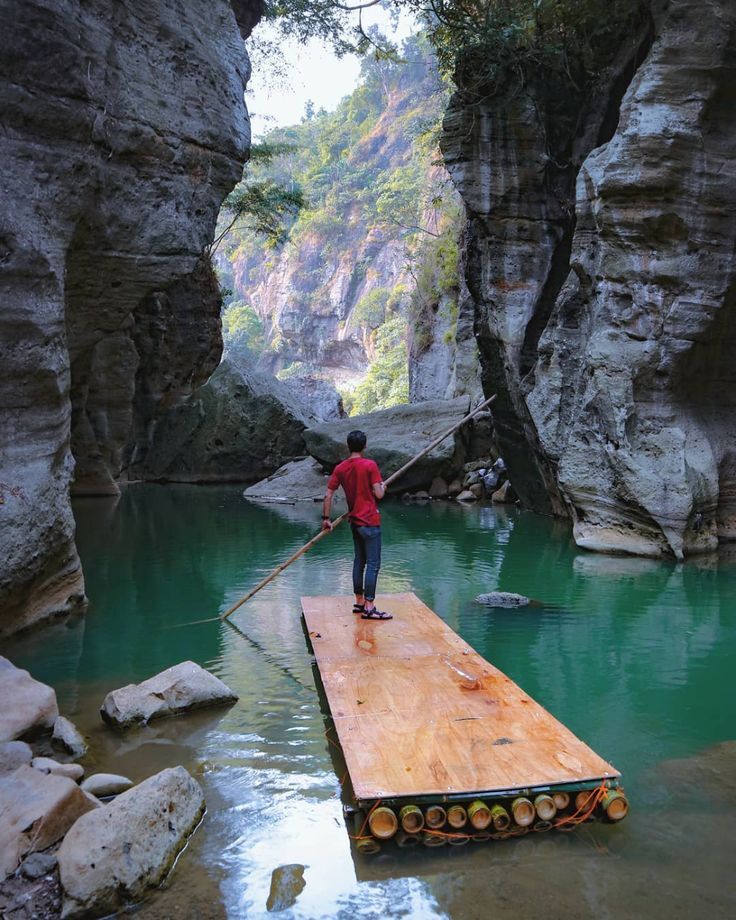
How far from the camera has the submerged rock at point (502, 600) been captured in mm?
8711

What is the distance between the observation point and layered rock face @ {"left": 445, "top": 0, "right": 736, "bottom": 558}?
10.6 metres

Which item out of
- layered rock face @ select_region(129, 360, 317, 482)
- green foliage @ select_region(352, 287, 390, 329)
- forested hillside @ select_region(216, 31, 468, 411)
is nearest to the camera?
layered rock face @ select_region(129, 360, 317, 482)

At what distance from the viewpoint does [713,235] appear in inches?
432

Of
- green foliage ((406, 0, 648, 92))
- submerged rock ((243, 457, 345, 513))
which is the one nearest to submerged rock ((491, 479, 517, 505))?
submerged rock ((243, 457, 345, 513))

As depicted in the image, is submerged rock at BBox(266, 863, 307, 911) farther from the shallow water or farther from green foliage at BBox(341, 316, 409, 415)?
green foliage at BBox(341, 316, 409, 415)

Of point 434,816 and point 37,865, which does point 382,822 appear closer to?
point 434,816

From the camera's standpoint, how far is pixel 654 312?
11195 millimetres

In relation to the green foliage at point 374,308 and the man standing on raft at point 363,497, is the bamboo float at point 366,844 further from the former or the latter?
the green foliage at point 374,308

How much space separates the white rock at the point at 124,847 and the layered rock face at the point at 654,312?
8670 millimetres

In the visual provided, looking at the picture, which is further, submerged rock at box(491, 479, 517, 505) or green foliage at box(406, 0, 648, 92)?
submerged rock at box(491, 479, 517, 505)

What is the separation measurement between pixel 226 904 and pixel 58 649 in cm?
435

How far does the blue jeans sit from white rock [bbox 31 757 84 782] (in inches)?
118

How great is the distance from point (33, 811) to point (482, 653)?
164 inches

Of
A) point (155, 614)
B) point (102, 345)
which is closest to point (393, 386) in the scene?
point (102, 345)
